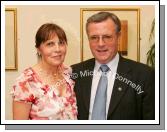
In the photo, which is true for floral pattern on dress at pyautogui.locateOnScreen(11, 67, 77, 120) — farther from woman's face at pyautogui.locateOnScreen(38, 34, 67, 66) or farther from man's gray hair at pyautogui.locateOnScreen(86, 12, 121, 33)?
man's gray hair at pyautogui.locateOnScreen(86, 12, 121, 33)

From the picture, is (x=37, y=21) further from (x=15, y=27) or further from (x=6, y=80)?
(x=6, y=80)

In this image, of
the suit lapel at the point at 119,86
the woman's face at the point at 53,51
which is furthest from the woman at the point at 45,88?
the suit lapel at the point at 119,86

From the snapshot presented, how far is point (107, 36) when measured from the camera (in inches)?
70.1

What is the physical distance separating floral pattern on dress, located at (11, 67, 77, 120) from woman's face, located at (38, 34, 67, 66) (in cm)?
13

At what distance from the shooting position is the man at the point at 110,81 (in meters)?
1.78

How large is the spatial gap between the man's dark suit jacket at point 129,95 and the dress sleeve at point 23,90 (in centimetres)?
30

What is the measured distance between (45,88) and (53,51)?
247mm

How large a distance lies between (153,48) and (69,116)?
0.71 m

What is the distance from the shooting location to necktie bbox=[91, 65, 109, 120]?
1.81 metres

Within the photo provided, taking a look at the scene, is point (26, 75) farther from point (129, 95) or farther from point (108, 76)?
point (129, 95)

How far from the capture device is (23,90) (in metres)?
1.79

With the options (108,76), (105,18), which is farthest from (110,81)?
(105,18)

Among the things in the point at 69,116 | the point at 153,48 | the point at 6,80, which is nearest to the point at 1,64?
the point at 6,80

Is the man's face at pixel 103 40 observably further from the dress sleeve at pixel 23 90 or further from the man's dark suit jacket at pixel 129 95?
the dress sleeve at pixel 23 90
